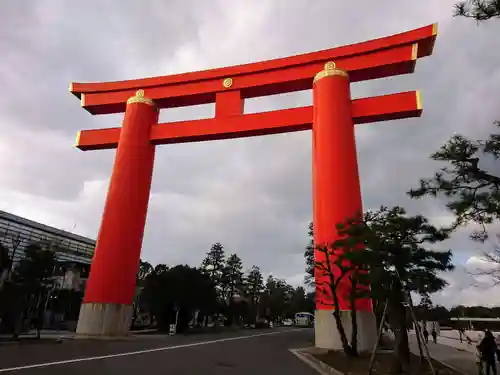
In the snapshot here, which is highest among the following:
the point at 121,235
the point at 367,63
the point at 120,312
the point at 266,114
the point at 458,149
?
the point at 367,63

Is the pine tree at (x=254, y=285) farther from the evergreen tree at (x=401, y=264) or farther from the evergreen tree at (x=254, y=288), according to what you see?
the evergreen tree at (x=401, y=264)

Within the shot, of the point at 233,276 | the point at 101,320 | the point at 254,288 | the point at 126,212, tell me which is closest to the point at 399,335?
the point at 101,320

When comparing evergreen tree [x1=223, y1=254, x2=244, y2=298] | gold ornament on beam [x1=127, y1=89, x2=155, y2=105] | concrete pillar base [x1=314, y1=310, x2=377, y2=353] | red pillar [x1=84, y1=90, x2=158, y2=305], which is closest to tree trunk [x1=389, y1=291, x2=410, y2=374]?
concrete pillar base [x1=314, y1=310, x2=377, y2=353]

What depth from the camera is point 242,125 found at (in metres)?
18.5

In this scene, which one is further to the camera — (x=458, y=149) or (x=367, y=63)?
(x=367, y=63)

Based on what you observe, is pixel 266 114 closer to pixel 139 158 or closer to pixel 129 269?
pixel 139 158

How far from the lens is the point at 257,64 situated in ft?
62.7

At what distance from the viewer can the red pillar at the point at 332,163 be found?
52.3ft

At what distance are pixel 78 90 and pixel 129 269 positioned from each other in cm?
983

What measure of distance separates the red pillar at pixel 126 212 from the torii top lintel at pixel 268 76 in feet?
3.37

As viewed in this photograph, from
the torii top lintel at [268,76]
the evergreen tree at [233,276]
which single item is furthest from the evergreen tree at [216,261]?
the torii top lintel at [268,76]

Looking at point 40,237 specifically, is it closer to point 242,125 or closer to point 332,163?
point 242,125

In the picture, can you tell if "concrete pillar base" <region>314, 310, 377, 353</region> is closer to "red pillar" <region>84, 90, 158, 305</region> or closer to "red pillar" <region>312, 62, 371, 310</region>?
"red pillar" <region>312, 62, 371, 310</region>

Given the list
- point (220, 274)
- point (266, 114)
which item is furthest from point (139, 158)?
point (220, 274)
